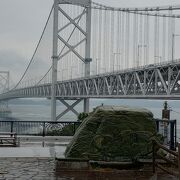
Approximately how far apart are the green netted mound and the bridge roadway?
94.2 feet

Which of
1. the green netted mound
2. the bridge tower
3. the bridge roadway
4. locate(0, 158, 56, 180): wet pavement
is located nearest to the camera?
locate(0, 158, 56, 180): wet pavement

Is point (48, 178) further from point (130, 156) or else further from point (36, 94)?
point (36, 94)

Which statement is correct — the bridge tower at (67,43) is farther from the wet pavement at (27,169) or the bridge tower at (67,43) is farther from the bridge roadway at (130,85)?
the wet pavement at (27,169)

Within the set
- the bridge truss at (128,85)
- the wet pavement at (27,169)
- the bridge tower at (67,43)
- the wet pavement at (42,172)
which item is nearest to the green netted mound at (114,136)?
the wet pavement at (42,172)

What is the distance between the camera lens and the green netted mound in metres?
8.84

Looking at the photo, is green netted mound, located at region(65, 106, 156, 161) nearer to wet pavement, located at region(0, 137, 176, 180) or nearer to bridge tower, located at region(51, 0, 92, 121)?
wet pavement, located at region(0, 137, 176, 180)

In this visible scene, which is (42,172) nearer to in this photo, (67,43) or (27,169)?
(27,169)

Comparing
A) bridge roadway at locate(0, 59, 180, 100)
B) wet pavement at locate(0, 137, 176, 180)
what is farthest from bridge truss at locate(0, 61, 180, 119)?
wet pavement at locate(0, 137, 176, 180)

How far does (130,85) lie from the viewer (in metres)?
47.5

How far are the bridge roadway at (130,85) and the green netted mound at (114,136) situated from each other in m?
28.7

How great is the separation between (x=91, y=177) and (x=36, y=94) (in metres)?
Answer: 60.5

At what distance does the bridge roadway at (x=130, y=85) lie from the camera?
132 feet

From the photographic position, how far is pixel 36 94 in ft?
223

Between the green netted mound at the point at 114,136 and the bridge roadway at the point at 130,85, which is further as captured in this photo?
the bridge roadway at the point at 130,85
